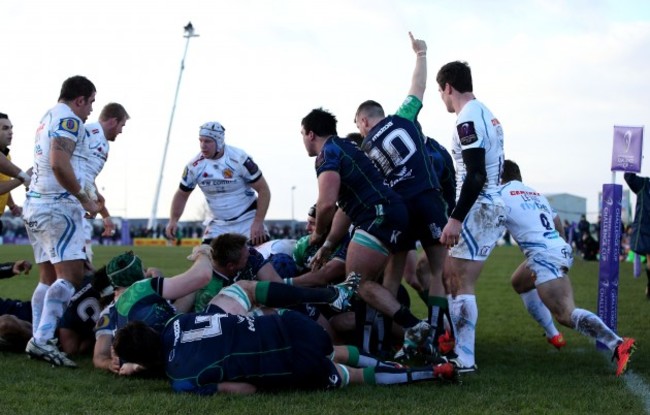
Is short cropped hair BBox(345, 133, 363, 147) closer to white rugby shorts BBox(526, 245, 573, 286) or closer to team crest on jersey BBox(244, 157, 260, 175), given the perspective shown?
team crest on jersey BBox(244, 157, 260, 175)

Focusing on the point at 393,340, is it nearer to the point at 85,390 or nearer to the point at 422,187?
the point at 422,187

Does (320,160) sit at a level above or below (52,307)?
above

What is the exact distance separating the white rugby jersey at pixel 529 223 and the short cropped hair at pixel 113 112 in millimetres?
4156

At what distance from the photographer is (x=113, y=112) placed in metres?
8.28

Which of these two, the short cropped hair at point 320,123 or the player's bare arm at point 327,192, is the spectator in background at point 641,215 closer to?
the short cropped hair at point 320,123

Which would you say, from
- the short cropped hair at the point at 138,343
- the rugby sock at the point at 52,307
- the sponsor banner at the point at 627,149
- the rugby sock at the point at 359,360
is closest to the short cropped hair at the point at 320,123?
the rugby sock at the point at 359,360

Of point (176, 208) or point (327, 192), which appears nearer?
point (327, 192)

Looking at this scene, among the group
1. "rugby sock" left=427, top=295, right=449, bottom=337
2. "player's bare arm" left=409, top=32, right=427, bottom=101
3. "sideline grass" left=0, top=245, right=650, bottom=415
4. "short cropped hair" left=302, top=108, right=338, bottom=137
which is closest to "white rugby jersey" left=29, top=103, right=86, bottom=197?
"sideline grass" left=0, top=245, right=650, bottom=415

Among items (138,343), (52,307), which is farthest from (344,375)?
(52,307)

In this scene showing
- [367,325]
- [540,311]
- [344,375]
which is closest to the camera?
[344,375]

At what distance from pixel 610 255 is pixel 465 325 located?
7.78 feet

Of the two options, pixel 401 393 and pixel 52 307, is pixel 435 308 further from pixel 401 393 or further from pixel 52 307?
pixel 52 307

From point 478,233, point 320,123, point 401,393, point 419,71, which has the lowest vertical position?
point 401,393

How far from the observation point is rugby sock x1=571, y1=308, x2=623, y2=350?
6.01 meters
